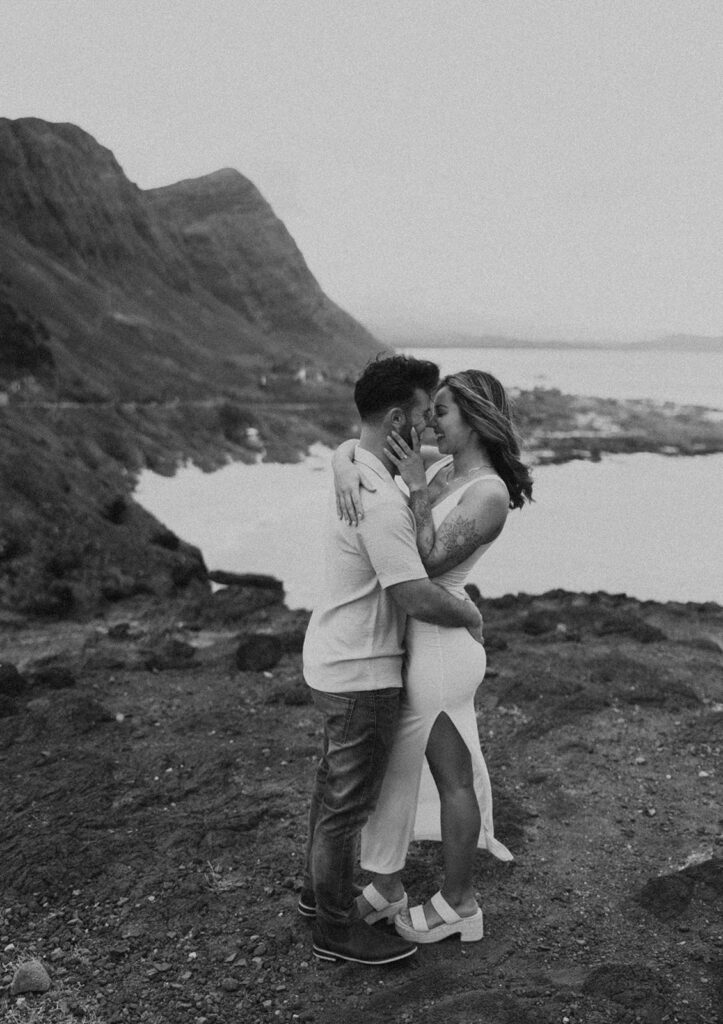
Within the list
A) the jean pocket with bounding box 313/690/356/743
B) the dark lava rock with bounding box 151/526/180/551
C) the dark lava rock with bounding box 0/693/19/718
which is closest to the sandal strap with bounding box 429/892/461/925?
the jean pocket with bounding box 313/690/356/743

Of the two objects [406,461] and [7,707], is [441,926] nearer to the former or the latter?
[406,461]

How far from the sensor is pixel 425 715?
12.3 feet

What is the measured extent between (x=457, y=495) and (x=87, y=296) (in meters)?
80.1

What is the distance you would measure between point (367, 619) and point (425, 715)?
0.52m

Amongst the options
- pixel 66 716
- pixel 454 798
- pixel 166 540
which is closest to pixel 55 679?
pixel 66 716

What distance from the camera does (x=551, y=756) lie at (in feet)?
21.5

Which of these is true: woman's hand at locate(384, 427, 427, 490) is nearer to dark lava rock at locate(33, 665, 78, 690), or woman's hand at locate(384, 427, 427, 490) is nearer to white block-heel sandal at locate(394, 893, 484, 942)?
white block-heel sandal at locate(394, 893, 484, 942)

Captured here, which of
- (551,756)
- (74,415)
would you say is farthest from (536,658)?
(74,415)

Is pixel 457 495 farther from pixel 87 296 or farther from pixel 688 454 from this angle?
pixel 87 296

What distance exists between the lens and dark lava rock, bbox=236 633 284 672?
8930 mm

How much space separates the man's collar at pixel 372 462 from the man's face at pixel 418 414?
0.16 m

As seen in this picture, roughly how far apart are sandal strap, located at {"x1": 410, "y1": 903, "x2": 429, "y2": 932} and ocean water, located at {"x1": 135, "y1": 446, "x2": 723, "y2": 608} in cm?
1399

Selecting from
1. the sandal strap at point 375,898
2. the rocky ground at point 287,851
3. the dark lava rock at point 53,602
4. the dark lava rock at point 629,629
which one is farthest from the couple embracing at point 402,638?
the dark lava rock at point 53,602

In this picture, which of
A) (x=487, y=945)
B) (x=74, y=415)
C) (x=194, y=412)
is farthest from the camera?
(x=194, y=412)
